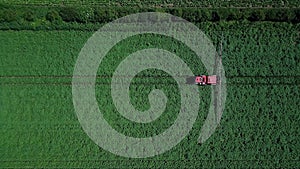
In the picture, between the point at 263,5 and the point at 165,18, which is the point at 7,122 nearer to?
the point at 165,18

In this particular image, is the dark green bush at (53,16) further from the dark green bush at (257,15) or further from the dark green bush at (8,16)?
the dark green bush at (257,15)

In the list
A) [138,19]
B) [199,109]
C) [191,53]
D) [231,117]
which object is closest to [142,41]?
[138,19]

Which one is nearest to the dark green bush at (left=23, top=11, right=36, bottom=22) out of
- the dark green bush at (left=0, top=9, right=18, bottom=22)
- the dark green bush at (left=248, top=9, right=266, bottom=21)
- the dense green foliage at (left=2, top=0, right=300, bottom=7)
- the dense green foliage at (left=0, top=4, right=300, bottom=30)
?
the dense green foliage at (left=0, top=4, right=300, bottom=30)

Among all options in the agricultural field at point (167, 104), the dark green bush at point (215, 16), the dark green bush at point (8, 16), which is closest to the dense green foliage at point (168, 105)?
the agricultural field at point (167, 104)

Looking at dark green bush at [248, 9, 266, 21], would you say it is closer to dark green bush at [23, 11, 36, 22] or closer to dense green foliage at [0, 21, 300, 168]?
dense green foliage at [0, 21, 300, 168]

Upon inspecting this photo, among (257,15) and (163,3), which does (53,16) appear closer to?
(163,3)

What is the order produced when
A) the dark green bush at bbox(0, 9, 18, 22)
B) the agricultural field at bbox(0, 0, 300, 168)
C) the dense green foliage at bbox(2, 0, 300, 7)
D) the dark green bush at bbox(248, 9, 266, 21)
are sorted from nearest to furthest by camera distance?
1. the agricultural field at bbox(0, 0, 300, 168)
2. the dark green bush at bbox(248, 9, 266, 21)
3. the dark green bush at bbox(0, 9, 18, 22)
4. the dense green foliage at bbox(2, 0, 300, 7)
